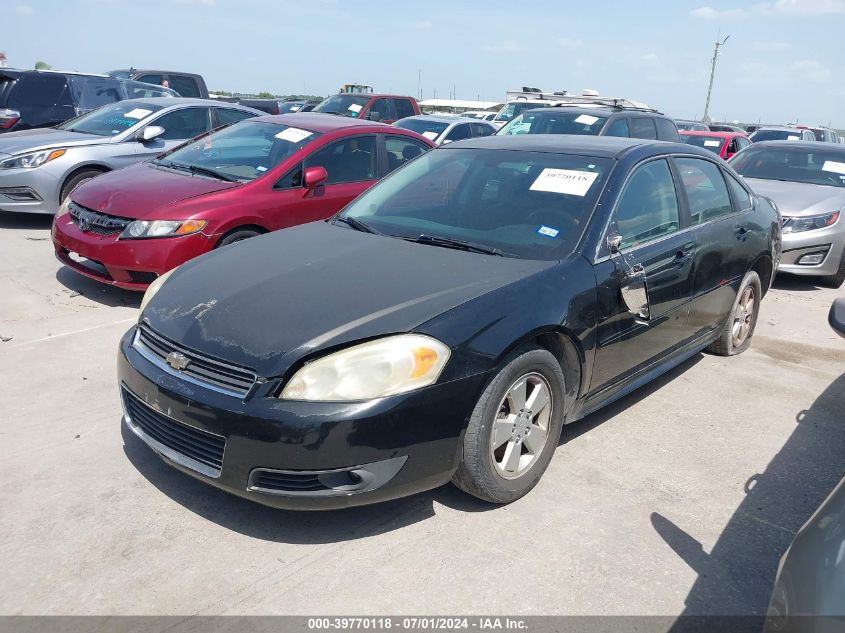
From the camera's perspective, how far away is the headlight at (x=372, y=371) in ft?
8.98

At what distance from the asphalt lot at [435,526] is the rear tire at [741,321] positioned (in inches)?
29.9

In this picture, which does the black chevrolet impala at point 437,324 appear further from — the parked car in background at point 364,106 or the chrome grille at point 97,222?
the parked car in background at point 364,106

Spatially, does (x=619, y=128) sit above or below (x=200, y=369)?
above

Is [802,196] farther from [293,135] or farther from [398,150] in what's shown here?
[293,135]

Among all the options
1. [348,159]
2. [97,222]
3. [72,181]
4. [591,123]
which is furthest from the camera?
[591,123]

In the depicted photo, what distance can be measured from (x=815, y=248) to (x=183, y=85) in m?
14.7

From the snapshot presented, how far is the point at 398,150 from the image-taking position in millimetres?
7082

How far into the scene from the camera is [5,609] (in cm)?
254

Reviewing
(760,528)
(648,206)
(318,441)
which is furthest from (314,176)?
(760,528)

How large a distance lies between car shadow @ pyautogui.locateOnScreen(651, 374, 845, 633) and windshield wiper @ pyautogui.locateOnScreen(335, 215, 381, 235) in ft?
6.74

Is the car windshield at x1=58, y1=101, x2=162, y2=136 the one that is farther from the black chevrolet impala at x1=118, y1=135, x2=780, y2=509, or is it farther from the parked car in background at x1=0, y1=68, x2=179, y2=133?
the black chevrolet impala at x1=118, y1=135, x2=780, y2=509

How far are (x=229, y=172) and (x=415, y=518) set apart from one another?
4.05 m

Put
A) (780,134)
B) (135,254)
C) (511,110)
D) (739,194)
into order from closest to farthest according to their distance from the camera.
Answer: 1. (739,194)
2. (135,254)
3. (511,110)
4. (780,134)

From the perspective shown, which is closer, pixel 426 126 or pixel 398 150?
pixel 398 150
